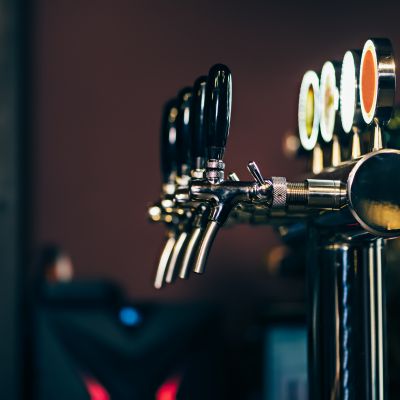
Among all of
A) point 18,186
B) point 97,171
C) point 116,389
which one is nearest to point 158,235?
point 97,171

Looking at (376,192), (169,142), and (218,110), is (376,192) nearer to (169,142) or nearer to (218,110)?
(218,110)

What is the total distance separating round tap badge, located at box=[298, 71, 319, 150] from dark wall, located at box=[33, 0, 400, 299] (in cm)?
121

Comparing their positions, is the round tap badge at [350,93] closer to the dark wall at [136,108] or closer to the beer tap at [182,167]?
the beer tap at [182,167]

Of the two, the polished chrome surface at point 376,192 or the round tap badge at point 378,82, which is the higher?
→ the round tap badge at point 378,82

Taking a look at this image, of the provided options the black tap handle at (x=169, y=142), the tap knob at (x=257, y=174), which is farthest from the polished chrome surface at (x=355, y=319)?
the black tap handle at (x=169, y=142)

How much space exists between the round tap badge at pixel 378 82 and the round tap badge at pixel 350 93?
0.05 feet

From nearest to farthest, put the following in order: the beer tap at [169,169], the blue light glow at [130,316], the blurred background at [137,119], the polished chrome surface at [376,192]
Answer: the polished chrome surface at [376,192] → the beer tap at [169,169] → the blue light glow at [130,316] → the blurred background at [137,119]

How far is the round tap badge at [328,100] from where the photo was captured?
27.9 inches

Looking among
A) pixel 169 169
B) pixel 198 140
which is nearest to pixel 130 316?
pixel 169 169

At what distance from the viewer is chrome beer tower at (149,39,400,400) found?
1.92 feet

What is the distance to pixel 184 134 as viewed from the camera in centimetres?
80

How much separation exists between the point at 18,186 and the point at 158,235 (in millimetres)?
444

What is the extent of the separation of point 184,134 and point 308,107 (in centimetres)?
16

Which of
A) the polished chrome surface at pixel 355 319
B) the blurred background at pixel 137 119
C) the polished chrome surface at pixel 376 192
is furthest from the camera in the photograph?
the blurred background at pixel 137 119
